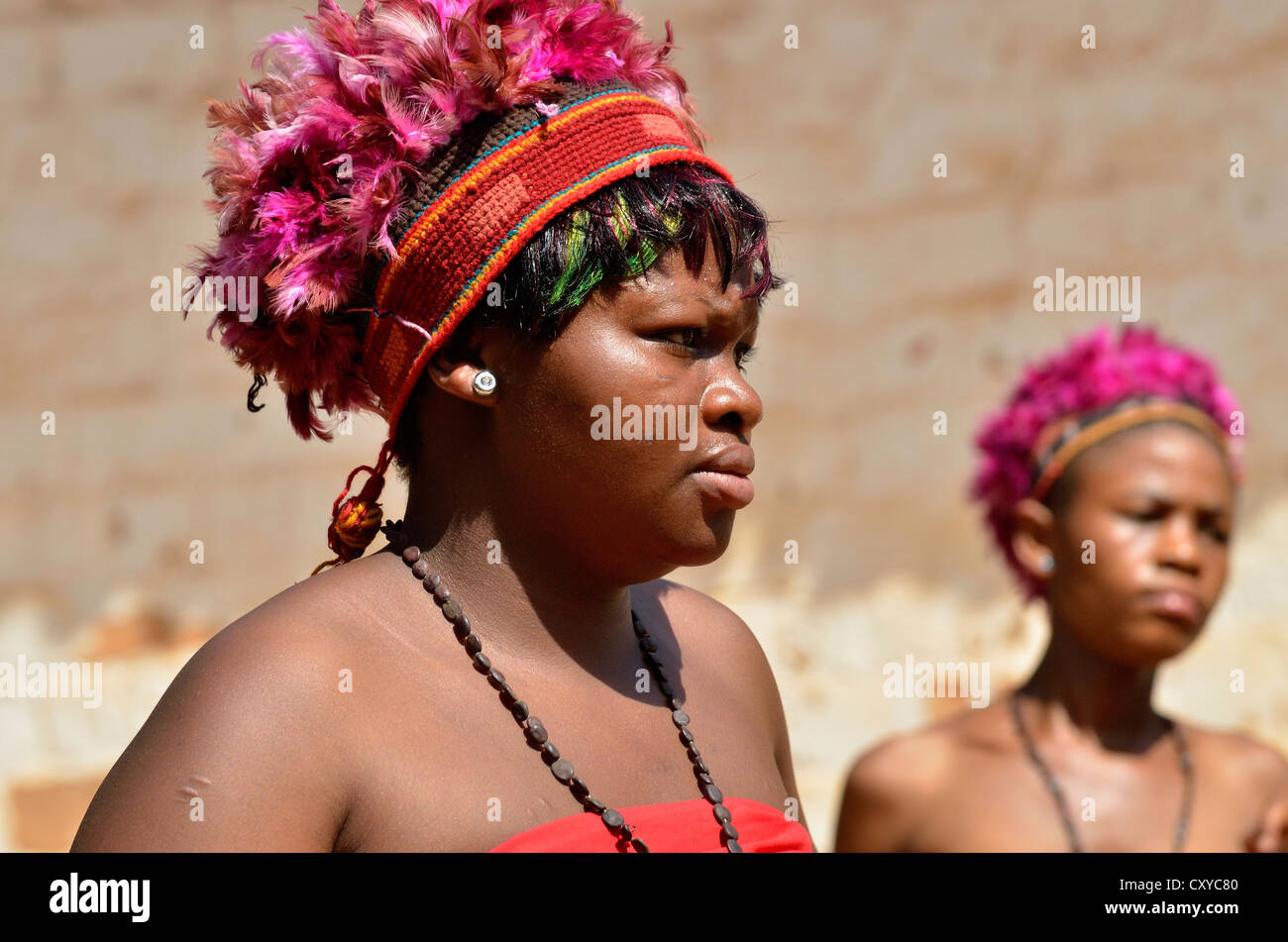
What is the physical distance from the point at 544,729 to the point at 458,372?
0.60m

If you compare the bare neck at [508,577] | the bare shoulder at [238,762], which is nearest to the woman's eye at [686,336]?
the bare neck at [508,577]

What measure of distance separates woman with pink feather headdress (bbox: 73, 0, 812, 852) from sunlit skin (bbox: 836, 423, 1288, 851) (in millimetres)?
2056

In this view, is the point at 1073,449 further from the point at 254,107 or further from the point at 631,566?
the point at 254,107

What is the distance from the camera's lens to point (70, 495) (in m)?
6.54

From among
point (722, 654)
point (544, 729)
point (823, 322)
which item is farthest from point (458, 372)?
point (823, 322)

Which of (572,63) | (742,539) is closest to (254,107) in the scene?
(572,63)

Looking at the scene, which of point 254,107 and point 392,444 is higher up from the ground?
point 254,107

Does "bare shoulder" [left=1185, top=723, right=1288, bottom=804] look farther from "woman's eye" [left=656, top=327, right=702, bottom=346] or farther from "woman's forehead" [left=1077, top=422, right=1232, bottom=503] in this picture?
"woman's eye" [left=656, top=327, right=702, bottom=346]

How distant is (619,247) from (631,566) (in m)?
0.52

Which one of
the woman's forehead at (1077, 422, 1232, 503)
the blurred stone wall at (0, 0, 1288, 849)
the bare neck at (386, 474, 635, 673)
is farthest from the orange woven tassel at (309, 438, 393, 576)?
the blurred stone wall at (0, 0, 1288, 849)

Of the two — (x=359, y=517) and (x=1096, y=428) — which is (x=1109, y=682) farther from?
(x=359, y=517)

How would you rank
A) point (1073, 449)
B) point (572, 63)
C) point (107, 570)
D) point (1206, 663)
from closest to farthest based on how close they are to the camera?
1. point (572, 63)
2. point (1073, 449)
3. point (1206, 663)
4. point (107, 570)

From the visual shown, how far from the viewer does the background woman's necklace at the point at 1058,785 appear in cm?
434

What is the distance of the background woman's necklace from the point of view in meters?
4.34
